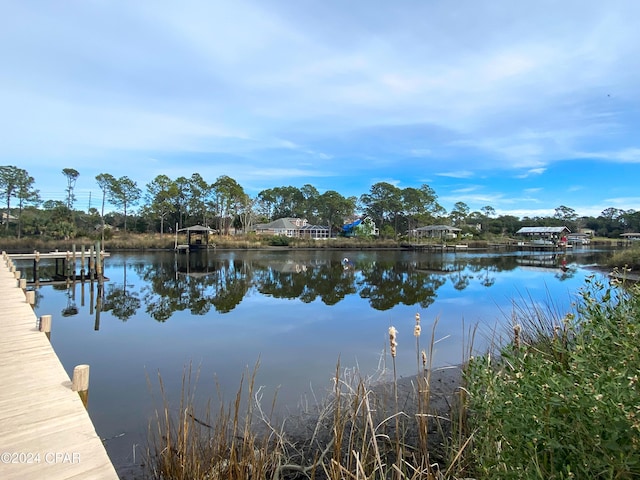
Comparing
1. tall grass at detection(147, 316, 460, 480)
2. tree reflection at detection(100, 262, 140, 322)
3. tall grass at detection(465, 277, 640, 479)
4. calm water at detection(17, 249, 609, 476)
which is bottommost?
tree reflection at detection(100, 262, 140, 322)

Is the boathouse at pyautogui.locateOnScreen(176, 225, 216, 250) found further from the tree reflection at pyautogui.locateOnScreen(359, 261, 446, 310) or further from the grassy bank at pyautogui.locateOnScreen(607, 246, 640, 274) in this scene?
the grassy bank at pyautogui.locateOnScreen(607, 246, 640, 274)

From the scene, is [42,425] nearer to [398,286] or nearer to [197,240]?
[398,286]

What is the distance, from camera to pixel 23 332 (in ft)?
16.8

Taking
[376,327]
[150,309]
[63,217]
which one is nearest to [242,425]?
[376,327]

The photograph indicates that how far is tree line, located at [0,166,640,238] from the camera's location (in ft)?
124

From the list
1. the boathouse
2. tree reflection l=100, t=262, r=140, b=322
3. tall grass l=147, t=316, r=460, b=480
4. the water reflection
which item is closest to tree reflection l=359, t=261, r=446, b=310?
the water reflection

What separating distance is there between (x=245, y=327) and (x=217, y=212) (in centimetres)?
4002

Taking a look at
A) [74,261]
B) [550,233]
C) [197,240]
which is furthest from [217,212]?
[550,233]

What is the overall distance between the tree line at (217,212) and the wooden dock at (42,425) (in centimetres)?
3524

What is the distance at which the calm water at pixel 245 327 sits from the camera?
5.23 m

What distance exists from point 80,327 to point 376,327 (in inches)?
270

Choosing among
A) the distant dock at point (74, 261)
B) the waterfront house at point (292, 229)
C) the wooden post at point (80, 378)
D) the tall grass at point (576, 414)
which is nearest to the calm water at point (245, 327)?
the distant dock at point (74, 261)

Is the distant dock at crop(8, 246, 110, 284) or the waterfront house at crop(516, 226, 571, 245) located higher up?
the waterfront house at crop(516, 226, 571, 245)

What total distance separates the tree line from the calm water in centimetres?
2653
